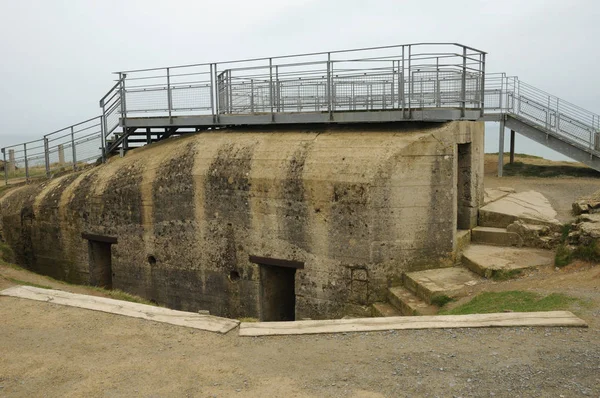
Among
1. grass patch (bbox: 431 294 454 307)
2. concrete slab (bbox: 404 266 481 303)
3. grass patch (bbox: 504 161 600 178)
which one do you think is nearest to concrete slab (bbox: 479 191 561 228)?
concrete slab (bbox: 404 266 481 303)

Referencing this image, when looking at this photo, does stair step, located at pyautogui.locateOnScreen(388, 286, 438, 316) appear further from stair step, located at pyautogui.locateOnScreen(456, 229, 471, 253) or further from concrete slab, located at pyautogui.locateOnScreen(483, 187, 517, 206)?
concrete slab, located at pyautogui.locateOnScreen(483, 187, 517, 206)

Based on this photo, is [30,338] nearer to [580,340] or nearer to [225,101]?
[580,340]

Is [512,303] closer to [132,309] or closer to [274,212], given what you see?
[274,212]

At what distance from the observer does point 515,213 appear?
39.4 feet

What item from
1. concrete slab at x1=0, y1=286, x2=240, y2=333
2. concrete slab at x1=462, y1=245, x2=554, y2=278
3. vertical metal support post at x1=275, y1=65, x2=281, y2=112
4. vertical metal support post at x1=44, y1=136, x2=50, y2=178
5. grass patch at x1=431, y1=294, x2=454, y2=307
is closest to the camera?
concrete slab at x1=0, y1=286, x2=240, y2=333

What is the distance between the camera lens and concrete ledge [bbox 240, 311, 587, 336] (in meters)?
6.54

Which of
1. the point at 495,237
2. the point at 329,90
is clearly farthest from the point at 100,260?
the point at 495,237

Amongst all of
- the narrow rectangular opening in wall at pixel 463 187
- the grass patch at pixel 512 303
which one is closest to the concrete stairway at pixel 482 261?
the narrow rectangular opening in wall at pixel 463 187

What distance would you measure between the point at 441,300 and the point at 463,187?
3.55 meters

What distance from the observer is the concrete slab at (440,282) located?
9508 millimetres

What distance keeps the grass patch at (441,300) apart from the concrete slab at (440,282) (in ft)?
0.15

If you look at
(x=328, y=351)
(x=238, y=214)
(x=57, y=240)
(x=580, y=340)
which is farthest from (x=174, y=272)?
(x=580, y=340)

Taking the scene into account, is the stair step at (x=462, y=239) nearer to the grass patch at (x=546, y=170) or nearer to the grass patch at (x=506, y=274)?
the grass patch at (x=506, y=274)

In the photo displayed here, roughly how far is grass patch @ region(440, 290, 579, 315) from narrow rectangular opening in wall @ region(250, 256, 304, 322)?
11.8ft
